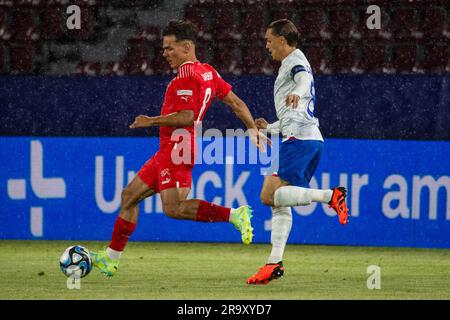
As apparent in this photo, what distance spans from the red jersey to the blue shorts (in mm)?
636

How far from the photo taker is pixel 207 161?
935 cm

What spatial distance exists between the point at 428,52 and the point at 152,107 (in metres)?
2.88

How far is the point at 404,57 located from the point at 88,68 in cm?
328

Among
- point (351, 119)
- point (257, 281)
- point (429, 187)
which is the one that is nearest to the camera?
point (257, 281)

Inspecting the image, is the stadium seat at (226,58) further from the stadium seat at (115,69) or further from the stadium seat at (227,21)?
the stadium seat at (115,69)

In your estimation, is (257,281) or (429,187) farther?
(429,187)

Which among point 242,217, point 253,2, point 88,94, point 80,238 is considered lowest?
point 80,238

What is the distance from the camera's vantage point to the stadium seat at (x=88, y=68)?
35.7ft

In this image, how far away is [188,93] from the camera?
6.89 meters

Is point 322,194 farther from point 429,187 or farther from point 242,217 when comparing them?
point 429,187

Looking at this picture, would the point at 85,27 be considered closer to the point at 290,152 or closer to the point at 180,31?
the point at 180,31

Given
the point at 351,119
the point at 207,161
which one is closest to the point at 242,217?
the point at 207,161

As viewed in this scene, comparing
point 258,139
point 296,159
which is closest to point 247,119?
point 258,139

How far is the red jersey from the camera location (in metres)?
6.89
